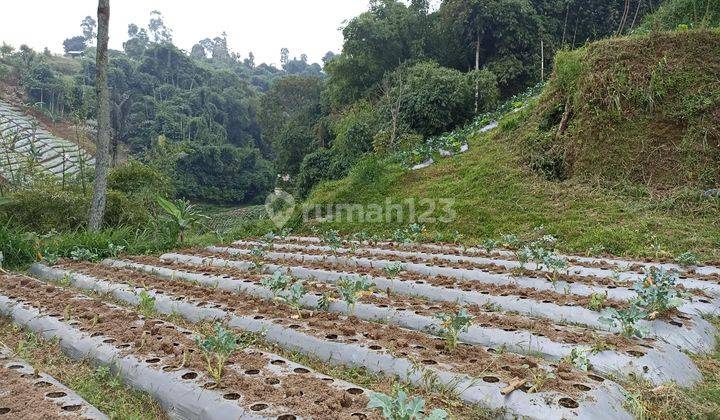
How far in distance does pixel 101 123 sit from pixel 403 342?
28.6 ft

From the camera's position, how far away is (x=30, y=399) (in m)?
2.36

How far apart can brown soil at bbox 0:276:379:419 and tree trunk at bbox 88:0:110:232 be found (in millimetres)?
5456

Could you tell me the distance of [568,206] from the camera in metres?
8.91

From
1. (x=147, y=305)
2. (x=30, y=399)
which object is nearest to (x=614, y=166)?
(x=147, y=305)

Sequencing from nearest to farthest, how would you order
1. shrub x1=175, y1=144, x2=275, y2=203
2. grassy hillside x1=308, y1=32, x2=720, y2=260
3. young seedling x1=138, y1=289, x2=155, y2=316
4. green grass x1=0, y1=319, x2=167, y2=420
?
green grass x1=0, y1=319, x2=167, y2=420, young seedling x1=138, y1=289, x2=155, y2=316, grassy hillside x1=308, y1=32, x2=720, y2=260, shrub x1=175, y1=144, x2=275, y2=203

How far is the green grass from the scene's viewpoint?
2.53 metres

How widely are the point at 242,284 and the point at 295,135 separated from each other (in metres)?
24.8

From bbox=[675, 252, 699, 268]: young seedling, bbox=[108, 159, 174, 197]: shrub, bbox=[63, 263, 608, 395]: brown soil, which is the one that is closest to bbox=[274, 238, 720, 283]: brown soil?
bbox=[675, 252, 699, 268]: young seedling

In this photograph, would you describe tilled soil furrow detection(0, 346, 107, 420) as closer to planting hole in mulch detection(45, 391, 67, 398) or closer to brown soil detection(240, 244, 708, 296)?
planting hole in mulch detection(45, 391, 67, 398)

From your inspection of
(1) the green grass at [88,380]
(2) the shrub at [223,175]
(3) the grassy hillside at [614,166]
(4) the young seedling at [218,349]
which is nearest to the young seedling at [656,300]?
(4) the young seedling at [218,349]

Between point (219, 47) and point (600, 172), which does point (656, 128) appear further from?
point (219, 47)

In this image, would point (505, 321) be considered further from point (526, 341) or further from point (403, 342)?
point (403, 342)

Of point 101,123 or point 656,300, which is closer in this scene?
point 656,300

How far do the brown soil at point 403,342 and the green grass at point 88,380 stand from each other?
110 cm
